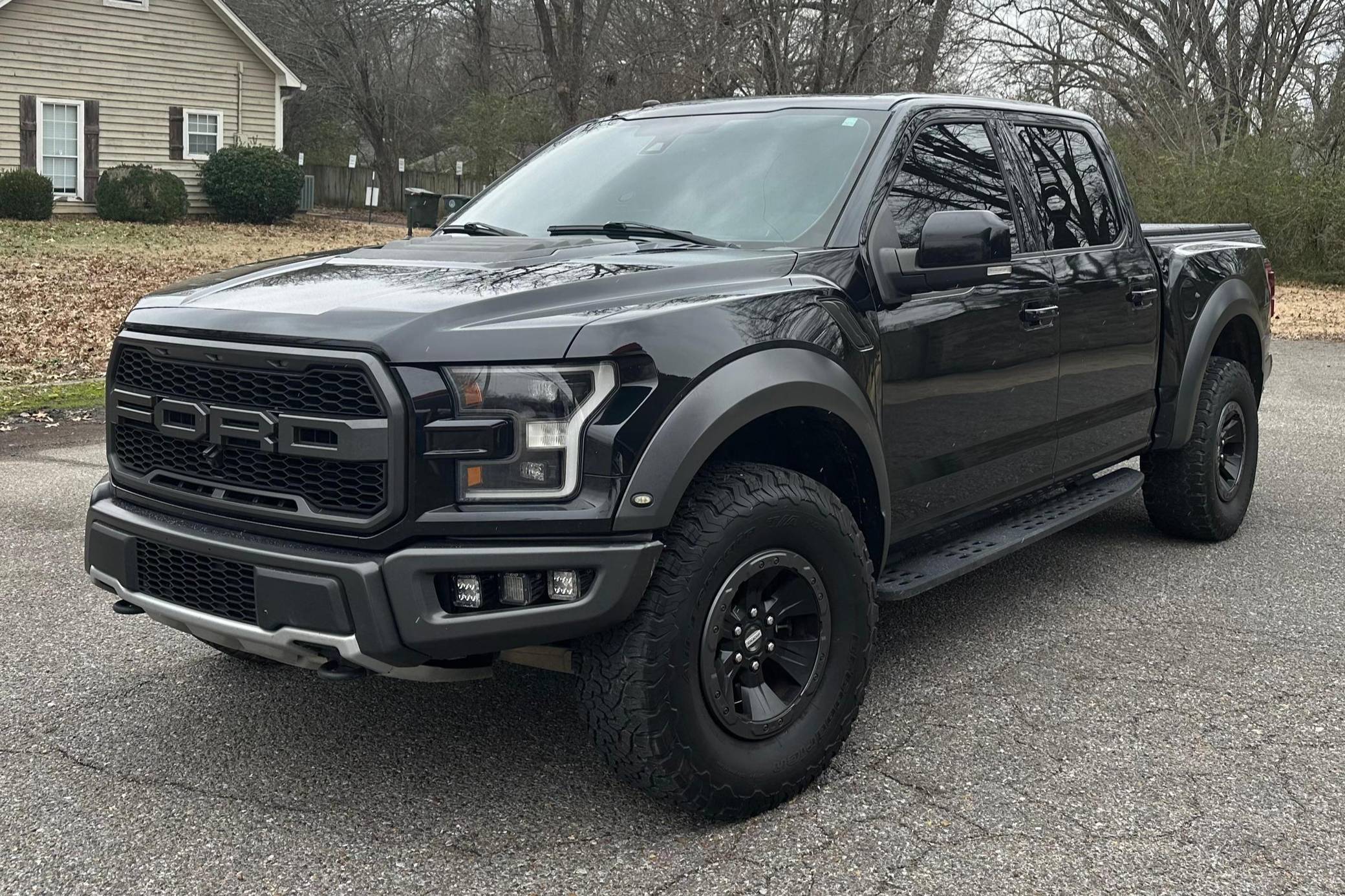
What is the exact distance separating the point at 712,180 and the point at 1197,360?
2641mm

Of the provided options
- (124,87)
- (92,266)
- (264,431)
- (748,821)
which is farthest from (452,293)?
(124,87)

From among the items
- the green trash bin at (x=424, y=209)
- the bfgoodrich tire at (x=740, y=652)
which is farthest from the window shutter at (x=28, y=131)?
the bfgoodrich tire at (x=740, y=652)

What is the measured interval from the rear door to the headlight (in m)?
2.36

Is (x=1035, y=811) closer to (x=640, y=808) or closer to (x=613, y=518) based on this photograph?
(x=640, y=808)

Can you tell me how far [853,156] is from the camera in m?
4.20

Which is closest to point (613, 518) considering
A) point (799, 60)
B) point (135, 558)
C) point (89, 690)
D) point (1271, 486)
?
point (135, 558)

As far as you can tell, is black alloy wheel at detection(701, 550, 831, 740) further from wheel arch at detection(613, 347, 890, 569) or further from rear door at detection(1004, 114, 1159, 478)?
rear door at detection(1004, 114, 1159, 478)

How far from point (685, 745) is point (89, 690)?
2130 millimetres

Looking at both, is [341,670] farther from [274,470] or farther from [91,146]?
[91,146]

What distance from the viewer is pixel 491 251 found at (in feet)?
12.7

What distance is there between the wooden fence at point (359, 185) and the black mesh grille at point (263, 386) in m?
40.3

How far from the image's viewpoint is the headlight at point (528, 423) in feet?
9.76

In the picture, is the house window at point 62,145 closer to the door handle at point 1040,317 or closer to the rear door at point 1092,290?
the rear door at point 1092,290

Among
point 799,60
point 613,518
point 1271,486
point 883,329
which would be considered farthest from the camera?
point 799,60
